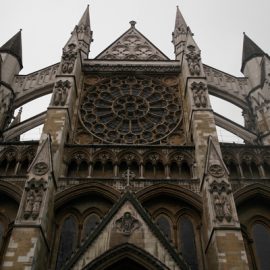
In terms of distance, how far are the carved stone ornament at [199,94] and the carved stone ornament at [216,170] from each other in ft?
12.1

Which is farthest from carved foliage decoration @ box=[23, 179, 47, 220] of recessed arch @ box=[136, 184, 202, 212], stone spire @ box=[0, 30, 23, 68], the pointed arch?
stone spire @ box=[0, 30, 23, 68]

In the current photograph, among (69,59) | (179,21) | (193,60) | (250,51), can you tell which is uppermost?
(179,21)

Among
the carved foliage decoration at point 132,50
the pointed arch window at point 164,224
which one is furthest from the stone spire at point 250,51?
the pointed arch window at point 164,224

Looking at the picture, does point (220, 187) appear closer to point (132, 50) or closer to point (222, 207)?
point (222, 207)

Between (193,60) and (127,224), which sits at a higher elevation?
(193,60)

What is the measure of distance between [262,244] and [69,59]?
11926 millimetres

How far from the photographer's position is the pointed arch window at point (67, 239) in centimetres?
1275

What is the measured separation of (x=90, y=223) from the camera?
13.7 m

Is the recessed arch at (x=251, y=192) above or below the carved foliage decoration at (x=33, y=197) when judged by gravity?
above

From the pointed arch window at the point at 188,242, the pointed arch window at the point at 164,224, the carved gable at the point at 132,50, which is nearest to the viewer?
the pointed arch window at the point at 188,242

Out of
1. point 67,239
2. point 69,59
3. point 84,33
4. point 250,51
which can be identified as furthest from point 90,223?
point 250,51

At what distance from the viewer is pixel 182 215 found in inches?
547

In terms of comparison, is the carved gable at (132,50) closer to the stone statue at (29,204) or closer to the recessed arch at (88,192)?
the recessed arch at (88,192)

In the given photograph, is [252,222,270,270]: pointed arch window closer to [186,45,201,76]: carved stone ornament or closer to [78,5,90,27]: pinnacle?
[186,45,201,76]: carved stone ornament
